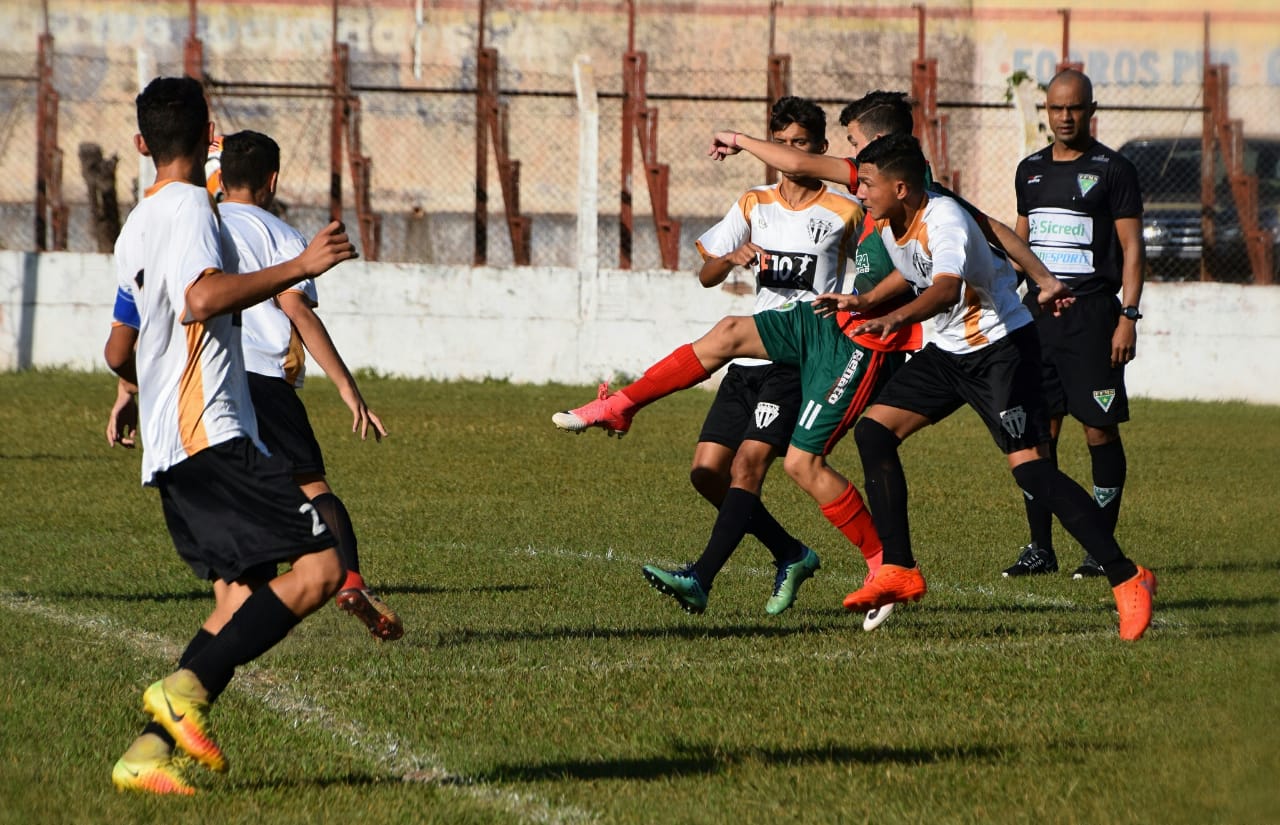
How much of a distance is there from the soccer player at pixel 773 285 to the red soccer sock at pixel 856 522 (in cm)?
24

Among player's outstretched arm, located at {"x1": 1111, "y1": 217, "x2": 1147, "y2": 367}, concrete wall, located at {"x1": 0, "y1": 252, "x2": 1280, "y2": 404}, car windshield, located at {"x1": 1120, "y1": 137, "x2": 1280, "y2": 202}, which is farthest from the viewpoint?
car windshield, located at {"x1": 1120, "y1": 137, "x2": 1280, "y2": 202}

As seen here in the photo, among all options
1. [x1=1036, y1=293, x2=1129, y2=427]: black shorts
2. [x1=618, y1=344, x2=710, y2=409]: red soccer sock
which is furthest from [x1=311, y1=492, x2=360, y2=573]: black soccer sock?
[x1=1036, y1=293, x2=1129, y2=427]: black shorts

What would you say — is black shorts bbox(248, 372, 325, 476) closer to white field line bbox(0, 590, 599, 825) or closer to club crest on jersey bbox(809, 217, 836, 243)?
white field line bbox(0, 590, 599, 825)

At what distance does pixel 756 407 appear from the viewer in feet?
23.7

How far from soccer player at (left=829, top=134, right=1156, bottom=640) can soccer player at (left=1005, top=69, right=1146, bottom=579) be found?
1.60 m

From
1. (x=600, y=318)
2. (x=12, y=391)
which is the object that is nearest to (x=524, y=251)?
(x=600, y=318)

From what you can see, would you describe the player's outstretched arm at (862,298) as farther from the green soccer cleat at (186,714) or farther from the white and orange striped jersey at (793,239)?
the green soccer cleat at (186,714)

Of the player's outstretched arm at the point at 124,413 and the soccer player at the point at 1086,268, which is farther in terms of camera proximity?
the soccer player at the point at 1086,268

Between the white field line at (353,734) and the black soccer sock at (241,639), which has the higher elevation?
the black soccer sock at (241,639)

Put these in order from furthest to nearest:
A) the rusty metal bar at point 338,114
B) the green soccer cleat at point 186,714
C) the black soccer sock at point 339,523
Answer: the rusty metal bar at point 338,114, the black soccer sock at point 339,523, the green soccer cleat at point 186,714

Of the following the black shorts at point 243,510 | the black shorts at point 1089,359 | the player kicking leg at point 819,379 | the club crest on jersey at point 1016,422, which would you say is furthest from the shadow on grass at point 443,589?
the black shorts at point 243,510

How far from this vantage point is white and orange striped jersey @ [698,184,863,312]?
281 inches

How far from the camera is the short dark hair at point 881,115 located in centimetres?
693

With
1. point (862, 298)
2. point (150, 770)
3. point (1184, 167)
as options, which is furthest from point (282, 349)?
point (1184, 167)
